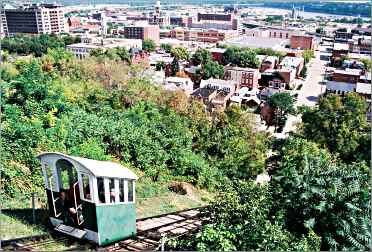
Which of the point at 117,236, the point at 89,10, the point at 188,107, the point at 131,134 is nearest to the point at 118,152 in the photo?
the point at 131,134

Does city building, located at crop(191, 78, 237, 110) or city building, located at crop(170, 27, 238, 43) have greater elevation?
city building, located at crop(170, 27, 238, 43)

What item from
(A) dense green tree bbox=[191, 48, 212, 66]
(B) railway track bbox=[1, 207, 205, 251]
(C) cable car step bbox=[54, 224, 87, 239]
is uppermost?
(C) cable car step bbox=[54, 224, 87, 239]

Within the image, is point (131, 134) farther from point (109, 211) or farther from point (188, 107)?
point (188, 107)

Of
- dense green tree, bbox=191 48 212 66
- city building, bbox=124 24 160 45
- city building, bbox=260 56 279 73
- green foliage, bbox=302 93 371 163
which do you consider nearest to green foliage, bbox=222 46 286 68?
city building, bbox=260 56 279 73

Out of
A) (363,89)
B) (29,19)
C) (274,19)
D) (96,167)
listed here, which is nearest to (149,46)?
(29,19)

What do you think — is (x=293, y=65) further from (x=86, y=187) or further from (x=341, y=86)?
(x=86, y=187)

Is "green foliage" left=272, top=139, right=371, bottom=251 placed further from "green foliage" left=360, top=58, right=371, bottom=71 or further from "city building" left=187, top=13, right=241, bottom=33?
"city building" left=187, top=13, right=241, bottom=33
